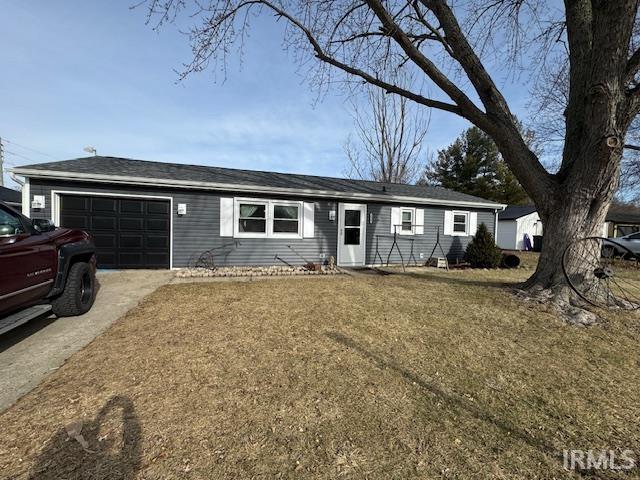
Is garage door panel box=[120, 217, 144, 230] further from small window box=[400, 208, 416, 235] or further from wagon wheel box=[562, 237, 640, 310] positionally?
wagon wheel box=[562, 237, 640, 310]

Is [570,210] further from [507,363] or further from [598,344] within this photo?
[507,363]

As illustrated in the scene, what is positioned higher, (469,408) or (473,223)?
(473,223)

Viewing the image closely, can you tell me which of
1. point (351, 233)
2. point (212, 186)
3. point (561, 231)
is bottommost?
point (351, 233)

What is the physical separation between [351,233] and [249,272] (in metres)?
3.89

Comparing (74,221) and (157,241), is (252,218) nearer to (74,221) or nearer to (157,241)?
(157,241)

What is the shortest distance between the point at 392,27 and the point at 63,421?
7.61 meters

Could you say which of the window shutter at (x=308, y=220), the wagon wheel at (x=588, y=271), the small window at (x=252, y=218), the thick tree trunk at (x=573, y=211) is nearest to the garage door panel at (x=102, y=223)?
the small window at (x=252, y=218)

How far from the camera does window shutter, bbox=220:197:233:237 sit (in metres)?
9.52

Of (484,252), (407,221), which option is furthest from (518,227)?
(407,221)

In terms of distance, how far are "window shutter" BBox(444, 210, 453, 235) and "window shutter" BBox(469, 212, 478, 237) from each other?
37.1 inches

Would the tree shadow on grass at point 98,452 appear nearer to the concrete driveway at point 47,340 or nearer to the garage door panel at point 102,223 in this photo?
the concrete driveway at point 47,340

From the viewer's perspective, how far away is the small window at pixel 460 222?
41.1 ft

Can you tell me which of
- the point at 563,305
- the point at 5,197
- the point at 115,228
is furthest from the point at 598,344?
the point at 5,197

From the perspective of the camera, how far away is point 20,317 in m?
3.58
